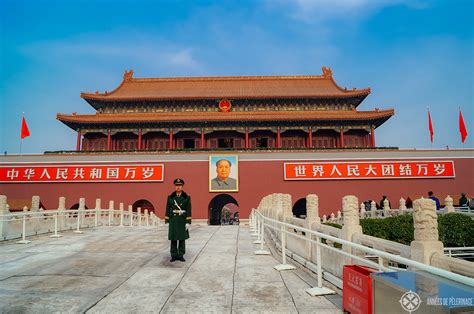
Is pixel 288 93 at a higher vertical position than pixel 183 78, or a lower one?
lower

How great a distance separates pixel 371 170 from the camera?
936 inches


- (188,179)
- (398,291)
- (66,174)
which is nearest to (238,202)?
(188,179)

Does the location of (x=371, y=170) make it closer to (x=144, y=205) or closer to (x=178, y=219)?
(x=144, y=205)

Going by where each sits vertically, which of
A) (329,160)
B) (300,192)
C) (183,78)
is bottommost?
(300,192)

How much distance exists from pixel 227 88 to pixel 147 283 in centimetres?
2728

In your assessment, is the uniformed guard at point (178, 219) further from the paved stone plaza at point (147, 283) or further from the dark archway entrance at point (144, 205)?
the dark archway entrance at point (144, 205)

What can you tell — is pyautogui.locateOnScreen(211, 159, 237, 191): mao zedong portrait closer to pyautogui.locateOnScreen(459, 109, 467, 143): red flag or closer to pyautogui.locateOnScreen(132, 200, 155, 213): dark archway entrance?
pyautogui.locateOnScreen(132, 200, 155, 213): dark archway entrance

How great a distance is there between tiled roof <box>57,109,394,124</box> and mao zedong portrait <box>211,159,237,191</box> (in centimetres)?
383

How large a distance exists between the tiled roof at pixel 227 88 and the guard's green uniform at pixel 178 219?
2207cm

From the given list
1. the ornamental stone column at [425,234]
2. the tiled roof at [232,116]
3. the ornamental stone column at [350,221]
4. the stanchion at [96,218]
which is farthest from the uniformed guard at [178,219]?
the tiled roof at [232,116]

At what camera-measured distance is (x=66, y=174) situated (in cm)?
2422

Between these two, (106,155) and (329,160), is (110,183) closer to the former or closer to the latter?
(106,155)

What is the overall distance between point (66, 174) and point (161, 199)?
6842 millimetres

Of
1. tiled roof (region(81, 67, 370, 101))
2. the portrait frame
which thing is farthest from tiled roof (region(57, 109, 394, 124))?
the portrait frame
